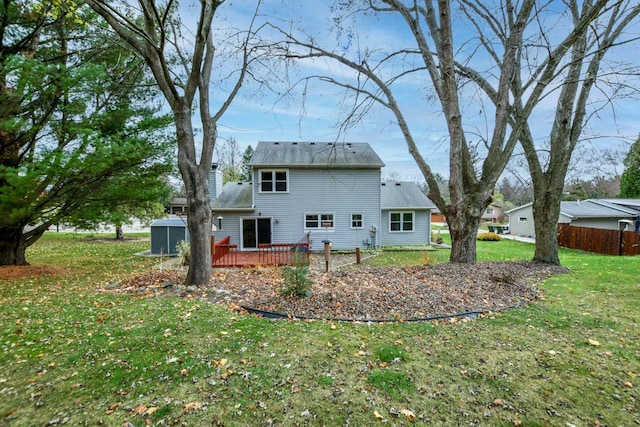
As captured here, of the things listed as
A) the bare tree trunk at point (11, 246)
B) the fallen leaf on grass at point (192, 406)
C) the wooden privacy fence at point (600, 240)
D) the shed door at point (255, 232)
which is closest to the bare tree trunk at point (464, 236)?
the fallen leaf on grass at point (192, 406)

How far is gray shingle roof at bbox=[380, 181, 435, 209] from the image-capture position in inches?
702

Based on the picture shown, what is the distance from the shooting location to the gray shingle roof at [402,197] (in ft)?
58.5

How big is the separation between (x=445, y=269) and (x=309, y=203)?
932 cm

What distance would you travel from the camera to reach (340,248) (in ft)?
52.2

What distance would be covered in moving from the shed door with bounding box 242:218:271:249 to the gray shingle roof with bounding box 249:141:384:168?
2877 mm

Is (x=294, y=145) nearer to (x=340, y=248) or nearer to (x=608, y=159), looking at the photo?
(x=340, y=248)

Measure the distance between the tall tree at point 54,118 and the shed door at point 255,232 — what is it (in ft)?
21.8

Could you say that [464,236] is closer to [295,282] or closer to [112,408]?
[295,282]

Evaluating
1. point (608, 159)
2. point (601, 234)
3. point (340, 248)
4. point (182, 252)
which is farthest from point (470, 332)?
point (601, 234)

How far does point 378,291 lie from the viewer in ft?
18.3

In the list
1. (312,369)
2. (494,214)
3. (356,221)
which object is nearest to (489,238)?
(356,221)

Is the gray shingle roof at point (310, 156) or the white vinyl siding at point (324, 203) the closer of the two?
the gray shingle roof at point (310, 156)

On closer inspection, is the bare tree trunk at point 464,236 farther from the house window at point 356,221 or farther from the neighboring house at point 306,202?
the house window at point 356,221

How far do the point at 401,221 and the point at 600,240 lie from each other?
10199 mm
